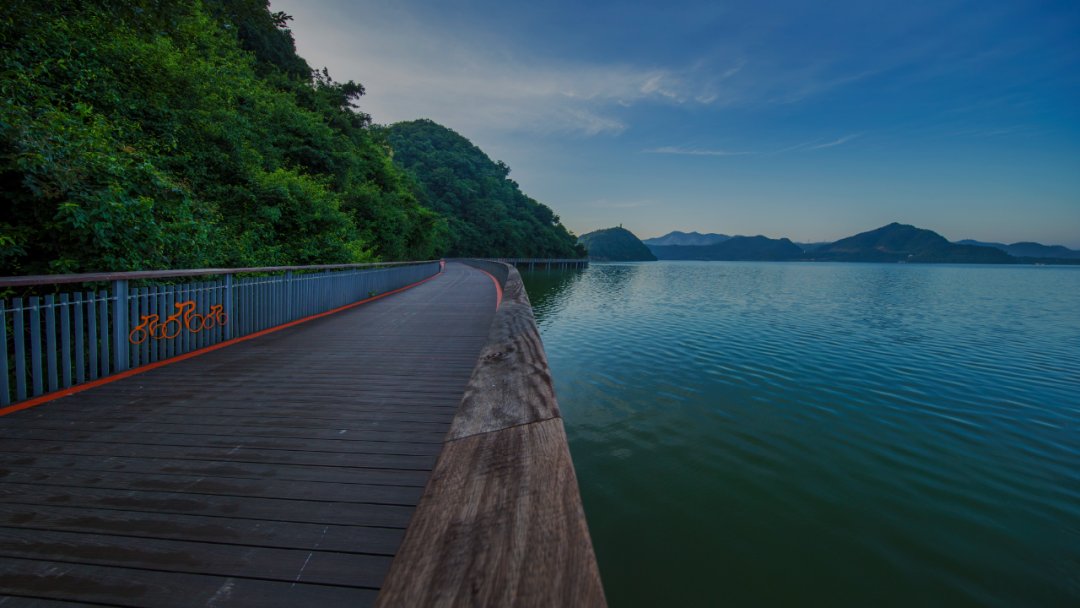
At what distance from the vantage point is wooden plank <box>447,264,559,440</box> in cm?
150

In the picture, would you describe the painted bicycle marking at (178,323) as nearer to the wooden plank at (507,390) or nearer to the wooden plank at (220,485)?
the wooden plank at (220,485)

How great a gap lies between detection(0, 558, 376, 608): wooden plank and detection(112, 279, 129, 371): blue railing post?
3.82m

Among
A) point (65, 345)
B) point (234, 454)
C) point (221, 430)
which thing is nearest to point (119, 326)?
point (65, 345)

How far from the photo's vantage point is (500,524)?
98 cm

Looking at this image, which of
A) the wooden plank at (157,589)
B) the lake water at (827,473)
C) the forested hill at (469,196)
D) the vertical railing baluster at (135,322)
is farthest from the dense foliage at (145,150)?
the forested hill at (469,196)

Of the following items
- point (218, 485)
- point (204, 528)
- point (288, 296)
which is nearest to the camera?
point (204, 528)

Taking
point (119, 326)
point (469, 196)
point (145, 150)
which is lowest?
point (119, 326)

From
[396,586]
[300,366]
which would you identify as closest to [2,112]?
[300,366]

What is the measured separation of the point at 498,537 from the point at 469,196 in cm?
9109

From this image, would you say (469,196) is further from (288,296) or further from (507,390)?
(507,390)

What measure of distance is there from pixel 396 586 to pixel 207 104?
1529cm

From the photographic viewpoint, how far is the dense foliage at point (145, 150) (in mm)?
5133

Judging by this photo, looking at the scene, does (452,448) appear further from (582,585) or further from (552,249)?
(552,249)

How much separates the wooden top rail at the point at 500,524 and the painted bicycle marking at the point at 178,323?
18.8 feet
